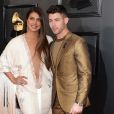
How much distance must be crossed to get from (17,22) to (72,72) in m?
1.30

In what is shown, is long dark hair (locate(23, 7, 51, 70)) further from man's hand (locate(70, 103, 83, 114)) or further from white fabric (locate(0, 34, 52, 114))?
man's hand (locate(70, 103, 83, 114))

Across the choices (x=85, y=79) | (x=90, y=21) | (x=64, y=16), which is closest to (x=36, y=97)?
(x=85, y=79)

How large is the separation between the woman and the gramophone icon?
2.51ft

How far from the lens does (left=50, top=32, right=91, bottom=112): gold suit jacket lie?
2.31 m

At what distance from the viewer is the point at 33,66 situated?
8.66 feet

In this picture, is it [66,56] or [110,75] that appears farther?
[110,75]

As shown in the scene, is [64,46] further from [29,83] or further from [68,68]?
[29,83]

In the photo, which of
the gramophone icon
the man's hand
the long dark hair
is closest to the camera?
the man's hand

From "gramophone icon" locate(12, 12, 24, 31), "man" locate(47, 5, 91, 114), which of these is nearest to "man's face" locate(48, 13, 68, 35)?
"man" locate(47, 5, 91, 114)

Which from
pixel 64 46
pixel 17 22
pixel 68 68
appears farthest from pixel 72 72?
pixel 17 22

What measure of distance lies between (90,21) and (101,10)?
14cm

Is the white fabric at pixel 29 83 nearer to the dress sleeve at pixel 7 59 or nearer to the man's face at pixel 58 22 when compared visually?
the dress sleeve at pixel 7 59

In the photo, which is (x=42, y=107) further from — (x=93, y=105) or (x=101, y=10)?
(x=101, y=10)

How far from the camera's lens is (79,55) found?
2.31 metres
